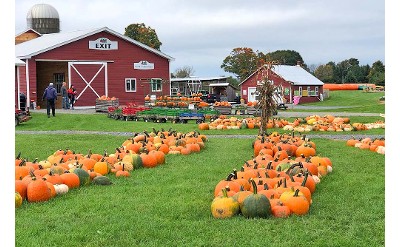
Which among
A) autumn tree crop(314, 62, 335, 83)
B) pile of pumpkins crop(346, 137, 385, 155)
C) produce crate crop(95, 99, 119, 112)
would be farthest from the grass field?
autumn tree crop(314, 62, 335, 83)

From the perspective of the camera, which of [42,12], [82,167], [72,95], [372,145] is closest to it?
[82,167]

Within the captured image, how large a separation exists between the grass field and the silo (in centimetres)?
5215

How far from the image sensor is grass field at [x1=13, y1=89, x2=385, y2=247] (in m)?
5.63

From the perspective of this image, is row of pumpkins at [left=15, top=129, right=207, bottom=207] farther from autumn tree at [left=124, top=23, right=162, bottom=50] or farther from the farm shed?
autumn tree at [left=124, top=23, right=162, bottom=50]

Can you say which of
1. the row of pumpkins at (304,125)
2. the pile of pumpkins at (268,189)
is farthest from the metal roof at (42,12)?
the pile of pumpkins at (268,189)

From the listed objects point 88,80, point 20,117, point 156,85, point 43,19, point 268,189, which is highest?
point 43,19

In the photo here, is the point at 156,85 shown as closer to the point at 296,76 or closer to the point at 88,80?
the point at 88,80

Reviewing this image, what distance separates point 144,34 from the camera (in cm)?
8200

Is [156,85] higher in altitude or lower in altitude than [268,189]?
higher

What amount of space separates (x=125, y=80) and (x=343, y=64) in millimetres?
65487

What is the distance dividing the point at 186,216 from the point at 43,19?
57.1 metres

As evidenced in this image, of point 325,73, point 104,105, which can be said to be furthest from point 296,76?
point 325,73

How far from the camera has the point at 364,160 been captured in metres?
12.0
